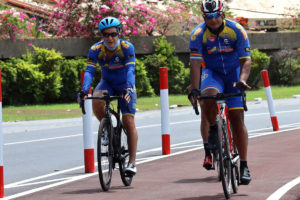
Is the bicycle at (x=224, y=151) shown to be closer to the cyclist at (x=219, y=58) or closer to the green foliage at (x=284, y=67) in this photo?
the cyclist at (x=219, y=58)

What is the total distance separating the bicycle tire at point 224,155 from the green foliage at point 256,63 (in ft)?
84.5

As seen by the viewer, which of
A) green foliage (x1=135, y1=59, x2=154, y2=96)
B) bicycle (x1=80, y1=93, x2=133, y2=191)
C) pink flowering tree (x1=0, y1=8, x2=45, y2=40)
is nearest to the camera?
bicycle (x1=80, y1=93, x2=133, y2=191)

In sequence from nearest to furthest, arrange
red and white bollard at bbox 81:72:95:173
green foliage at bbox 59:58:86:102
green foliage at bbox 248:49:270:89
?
1. red and white bollard at bbox 81:72:95:173
2. green foliage at bbox 59:58:86:102
3. green foliage at bbox 248:49:270:89

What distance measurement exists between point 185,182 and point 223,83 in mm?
1348

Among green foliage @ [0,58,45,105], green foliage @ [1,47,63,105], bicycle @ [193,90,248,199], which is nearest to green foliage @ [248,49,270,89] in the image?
green foliage @ [1,47,63,105]

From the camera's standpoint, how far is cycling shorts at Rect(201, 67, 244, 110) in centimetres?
808

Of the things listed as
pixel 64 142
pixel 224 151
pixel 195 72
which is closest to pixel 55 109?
pixel 64 142

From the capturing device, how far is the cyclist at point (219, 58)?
803 cm

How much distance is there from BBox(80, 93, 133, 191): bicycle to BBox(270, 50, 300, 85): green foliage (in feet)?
89.7

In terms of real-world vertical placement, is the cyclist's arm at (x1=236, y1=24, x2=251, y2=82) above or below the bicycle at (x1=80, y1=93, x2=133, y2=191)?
above

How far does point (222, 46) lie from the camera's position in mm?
8156

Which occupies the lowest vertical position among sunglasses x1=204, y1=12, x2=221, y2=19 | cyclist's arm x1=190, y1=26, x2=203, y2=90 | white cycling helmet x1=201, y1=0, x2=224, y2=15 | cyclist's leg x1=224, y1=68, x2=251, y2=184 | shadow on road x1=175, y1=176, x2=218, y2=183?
shadow on road x1=175, y1=176, x2=218, y2=183

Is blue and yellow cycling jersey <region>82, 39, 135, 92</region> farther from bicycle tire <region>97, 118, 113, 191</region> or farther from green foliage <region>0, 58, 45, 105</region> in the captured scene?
green foliage <region>0, 58, 45, 105</region>

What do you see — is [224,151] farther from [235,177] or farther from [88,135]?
[88,135]
